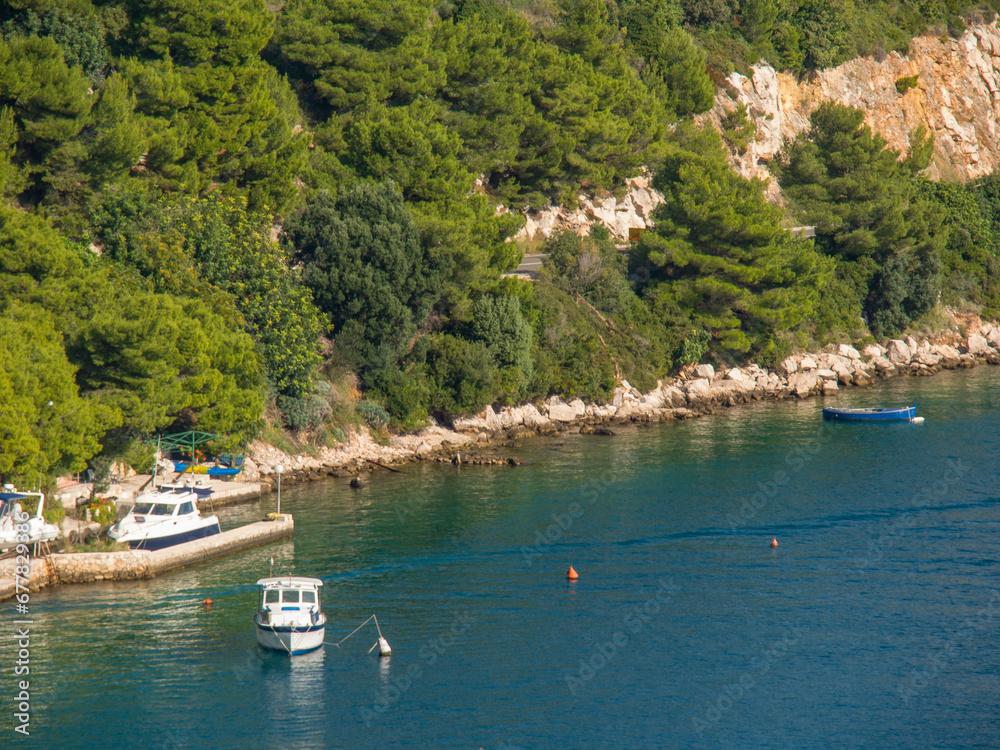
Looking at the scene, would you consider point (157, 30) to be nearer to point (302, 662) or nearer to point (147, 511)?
point (147, 511)

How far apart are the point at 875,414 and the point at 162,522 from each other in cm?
5055

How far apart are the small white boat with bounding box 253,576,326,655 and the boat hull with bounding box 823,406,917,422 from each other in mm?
49384

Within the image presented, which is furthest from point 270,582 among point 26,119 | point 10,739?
point 26,119

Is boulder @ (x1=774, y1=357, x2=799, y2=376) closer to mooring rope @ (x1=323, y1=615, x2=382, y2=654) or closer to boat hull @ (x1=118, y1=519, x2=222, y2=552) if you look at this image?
boat hull @ (x1=118, y1=519, x2=222, y2=552)

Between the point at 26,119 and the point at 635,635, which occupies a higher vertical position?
the point at 26,119

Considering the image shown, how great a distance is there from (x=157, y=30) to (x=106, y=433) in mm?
26881

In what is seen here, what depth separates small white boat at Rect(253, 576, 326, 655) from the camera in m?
33.1

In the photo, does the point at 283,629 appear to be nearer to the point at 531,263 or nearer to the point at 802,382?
the point at 531,263

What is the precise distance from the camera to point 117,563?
3944cm

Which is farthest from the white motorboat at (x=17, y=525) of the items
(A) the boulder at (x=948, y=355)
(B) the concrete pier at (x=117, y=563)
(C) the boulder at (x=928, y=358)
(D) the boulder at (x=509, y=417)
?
(A) the boulder at (x=948, y=355)

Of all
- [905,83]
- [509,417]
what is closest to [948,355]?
[905,83]

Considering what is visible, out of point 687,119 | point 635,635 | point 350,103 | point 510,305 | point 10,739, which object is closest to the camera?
point 10,739

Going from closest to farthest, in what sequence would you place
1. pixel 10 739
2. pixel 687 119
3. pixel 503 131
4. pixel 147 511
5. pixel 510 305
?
pixel 10 739, pixel 147 511, pixel 510 305, pixel 503 131, pixel 687 119

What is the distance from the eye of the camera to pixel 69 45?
185ft
